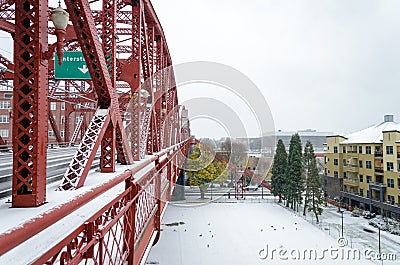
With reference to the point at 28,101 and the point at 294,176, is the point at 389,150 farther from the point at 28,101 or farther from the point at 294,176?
the point at 28,101

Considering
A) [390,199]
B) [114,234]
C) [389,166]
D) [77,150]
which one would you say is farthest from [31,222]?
[389,166]

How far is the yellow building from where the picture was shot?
57.4ft

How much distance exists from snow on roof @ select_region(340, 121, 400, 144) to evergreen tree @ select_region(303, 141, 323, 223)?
3.61m

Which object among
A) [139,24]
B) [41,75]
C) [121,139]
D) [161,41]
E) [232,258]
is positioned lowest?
[232,258]

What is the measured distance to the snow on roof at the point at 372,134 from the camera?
63.0 ft

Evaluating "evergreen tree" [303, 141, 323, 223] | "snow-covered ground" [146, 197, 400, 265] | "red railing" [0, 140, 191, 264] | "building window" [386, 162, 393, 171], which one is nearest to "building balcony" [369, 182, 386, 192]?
"building window" [386, 162, 393, 171]

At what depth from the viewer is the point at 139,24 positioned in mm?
4129

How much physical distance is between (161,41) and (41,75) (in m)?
6.78

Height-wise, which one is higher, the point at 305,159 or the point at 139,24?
the point at 139,24

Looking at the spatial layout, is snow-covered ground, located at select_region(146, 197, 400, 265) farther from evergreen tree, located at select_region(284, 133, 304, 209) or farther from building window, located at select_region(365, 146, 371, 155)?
building window, located at select_region(365, 146, 371, 155)

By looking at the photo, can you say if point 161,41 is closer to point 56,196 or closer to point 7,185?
point 7,185

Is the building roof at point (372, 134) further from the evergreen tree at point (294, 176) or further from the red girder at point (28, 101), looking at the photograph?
the red girder at point (28, 101)

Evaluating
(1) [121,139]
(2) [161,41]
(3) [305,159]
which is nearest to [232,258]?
(2) [161,41]

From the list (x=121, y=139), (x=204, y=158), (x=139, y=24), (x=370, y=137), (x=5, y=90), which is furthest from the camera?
(x=370, y=137)
